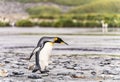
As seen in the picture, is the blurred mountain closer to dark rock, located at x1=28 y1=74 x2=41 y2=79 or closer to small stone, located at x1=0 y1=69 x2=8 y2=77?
small stone, located at x1=0 y1=69 x2=8 y2=77

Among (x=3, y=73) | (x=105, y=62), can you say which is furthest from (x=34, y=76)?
(x=105, y=62)

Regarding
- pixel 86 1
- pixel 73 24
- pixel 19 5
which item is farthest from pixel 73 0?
pixel 73 24

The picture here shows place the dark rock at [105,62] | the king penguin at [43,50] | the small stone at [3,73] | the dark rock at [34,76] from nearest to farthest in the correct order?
1. the dark rock at [34,76]
2. the small stone at [3,73]
3. the king penguin at [43,50]
4. the dark rock at [105,62]

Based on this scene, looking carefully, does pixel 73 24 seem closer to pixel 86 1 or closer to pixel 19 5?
pixel 19 5

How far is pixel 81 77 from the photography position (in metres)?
17.5

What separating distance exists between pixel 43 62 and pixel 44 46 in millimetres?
521

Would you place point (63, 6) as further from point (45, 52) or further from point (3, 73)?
point (3, 73)

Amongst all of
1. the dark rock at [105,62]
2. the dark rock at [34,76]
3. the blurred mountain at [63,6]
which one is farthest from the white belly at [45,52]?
the blurred mountain at [63,6]

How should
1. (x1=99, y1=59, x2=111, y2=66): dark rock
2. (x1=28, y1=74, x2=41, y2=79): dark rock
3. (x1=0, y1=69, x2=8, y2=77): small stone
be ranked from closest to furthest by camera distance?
1. (x1=28, y1=74, x2=41, y2=79): dark rock
2. (x1=0, y1=69, x2=8, y2=77): small stone
3. (x1=99, y1=59, x2=111, y2=66): dark rock

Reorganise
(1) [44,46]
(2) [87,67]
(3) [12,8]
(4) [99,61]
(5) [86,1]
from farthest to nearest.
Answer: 1. (5) [86,1]
2. (3) [12,8]
3. (4) [99,61]
4. (2) [87,67]
5. (1) [44,46]

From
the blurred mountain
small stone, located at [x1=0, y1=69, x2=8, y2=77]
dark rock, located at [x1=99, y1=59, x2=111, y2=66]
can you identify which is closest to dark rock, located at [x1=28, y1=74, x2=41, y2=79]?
small stone, located at [x1=0, y1=69, x2=8, y2=77]

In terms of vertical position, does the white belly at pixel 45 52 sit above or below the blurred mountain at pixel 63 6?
above

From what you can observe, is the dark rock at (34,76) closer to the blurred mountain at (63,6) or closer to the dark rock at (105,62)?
the dark rock at (105,62)

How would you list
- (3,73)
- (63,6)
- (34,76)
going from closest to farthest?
(34,76), (3,73), (63,6)
